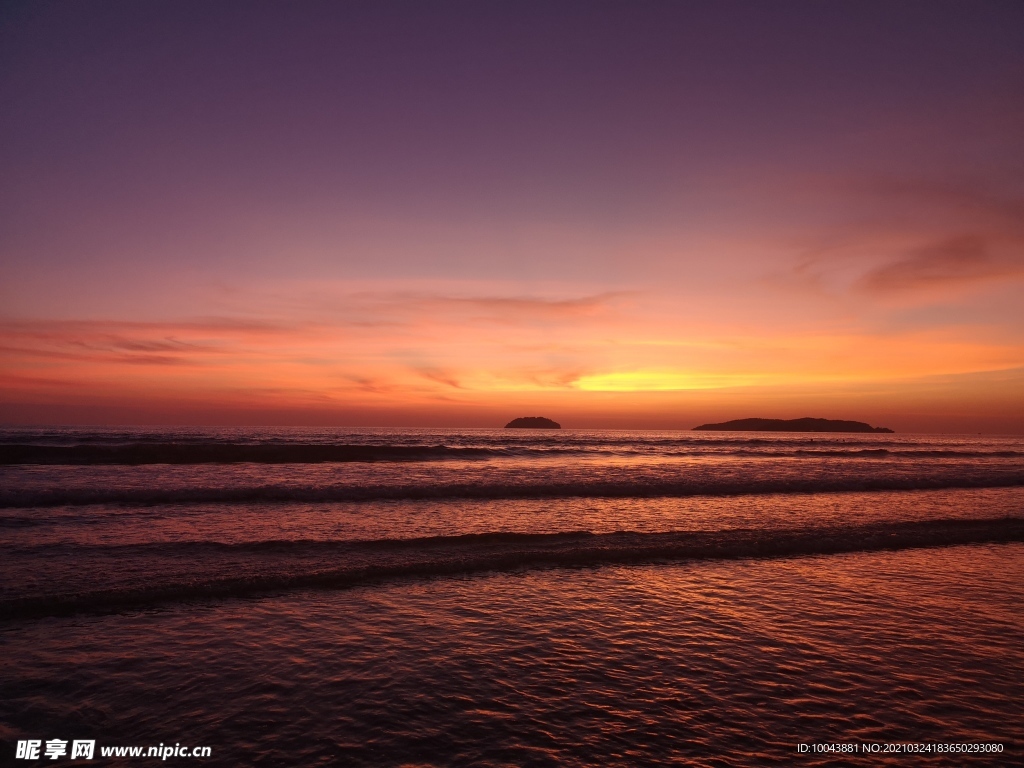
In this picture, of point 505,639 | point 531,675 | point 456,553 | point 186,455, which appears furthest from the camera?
point 186,455

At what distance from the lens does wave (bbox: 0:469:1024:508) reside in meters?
20.5

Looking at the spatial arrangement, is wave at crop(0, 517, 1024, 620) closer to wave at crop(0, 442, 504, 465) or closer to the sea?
the sea

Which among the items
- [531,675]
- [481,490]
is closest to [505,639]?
[531,675]

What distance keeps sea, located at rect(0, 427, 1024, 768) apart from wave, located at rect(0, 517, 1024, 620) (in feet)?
0.28

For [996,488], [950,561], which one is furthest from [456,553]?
[996,488]

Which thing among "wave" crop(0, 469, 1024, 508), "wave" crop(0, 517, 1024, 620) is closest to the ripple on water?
"wave" crop(0, 517, 1024, 620)

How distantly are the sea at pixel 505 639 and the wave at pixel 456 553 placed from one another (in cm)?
8

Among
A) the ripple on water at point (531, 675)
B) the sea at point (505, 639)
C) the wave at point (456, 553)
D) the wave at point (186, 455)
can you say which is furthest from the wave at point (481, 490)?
the ripple on water at point (531, 675)

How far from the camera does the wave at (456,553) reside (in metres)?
9.56

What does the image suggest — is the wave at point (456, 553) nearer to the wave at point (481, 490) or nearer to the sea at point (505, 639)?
the sea at point (505, 639)

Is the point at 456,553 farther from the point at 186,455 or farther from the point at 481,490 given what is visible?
the point at 186,455

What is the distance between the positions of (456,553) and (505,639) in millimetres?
5153

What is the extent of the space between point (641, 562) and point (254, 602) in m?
8.19

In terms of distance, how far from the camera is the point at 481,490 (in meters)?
24.4
